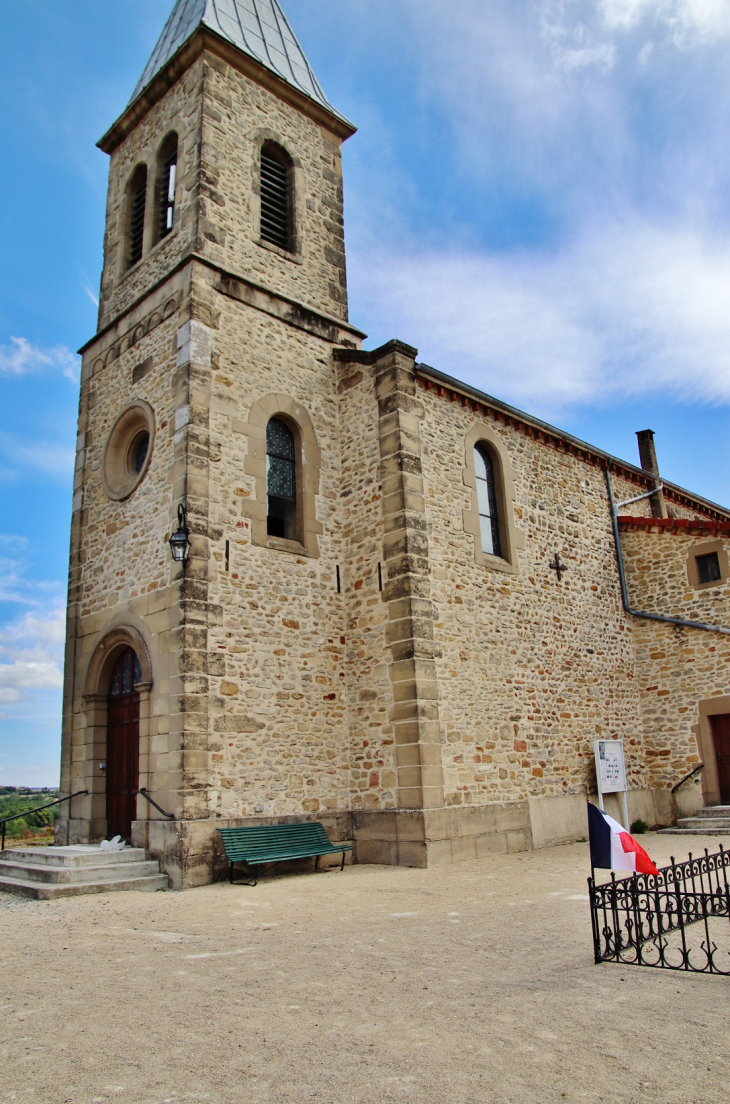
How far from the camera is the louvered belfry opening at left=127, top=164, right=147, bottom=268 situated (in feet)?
45.3

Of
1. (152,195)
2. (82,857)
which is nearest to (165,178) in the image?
(152,195)

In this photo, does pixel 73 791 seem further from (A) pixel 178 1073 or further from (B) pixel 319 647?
(A) pixel 178 1073

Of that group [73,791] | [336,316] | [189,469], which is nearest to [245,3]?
[336,316]

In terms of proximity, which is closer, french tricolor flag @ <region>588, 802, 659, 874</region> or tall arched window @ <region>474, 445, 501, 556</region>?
french tricolor flag @ <region>588, 802, 659, 874</region>

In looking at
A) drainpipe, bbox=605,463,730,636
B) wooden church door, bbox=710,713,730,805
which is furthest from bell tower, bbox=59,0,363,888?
wooden church door, bbox=710,713,730,805

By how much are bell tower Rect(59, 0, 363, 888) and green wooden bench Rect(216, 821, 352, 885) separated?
273 millimetres

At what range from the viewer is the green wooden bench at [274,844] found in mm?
9094

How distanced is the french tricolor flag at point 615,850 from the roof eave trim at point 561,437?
8.28 m

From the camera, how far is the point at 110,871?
8.93 m

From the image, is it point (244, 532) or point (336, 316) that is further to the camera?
point (336, 316)

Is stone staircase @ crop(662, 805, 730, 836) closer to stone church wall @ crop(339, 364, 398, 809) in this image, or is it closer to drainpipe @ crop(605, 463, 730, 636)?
drainpipe @ crop(605, 463, 730, 636)

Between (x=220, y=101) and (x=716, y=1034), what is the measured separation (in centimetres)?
1351

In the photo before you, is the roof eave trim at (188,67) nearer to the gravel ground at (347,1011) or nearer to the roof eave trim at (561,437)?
the roof eave trim at (561,437)

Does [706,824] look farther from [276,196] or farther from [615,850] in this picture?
[276,196]
